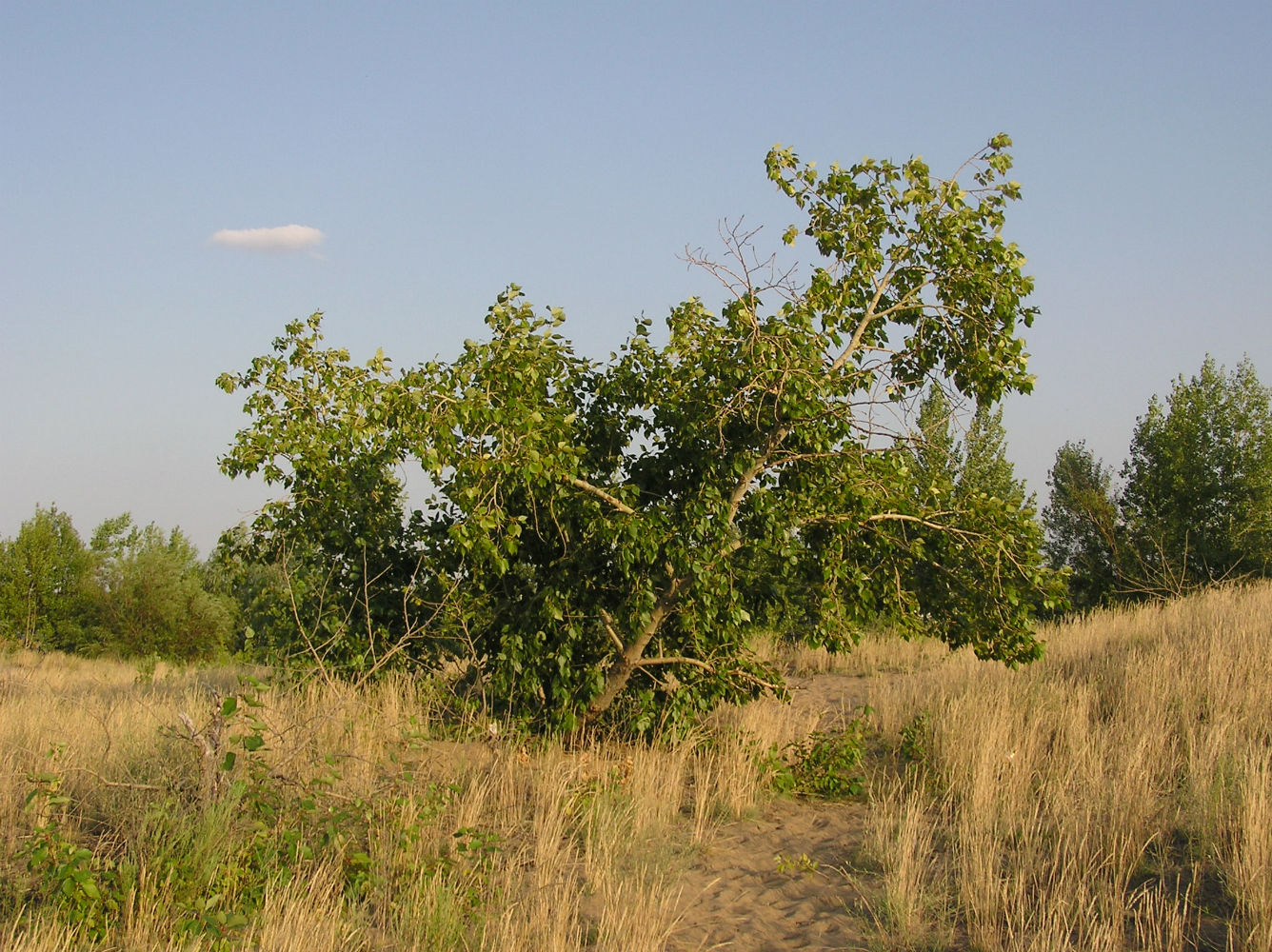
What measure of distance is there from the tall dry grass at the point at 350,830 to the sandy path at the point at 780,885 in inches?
6.5

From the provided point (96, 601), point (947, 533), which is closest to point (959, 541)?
point (947, 533)

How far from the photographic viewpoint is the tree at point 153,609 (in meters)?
27.6

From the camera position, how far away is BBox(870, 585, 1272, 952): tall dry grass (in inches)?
181

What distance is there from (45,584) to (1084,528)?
2966cm

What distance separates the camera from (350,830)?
5406mm

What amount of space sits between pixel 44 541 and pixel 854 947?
29.5m

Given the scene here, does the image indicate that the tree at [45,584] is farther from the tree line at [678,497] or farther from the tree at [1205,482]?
the tree at [1205,482]

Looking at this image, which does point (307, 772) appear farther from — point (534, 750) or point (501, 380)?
point (501, 380)

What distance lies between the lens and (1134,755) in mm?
6391

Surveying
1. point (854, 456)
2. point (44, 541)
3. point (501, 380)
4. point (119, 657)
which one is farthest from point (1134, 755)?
point (44, 541)

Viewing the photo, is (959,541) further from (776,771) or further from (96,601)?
(96,601)

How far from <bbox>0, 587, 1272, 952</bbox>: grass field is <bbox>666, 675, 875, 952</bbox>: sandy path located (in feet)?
0.33

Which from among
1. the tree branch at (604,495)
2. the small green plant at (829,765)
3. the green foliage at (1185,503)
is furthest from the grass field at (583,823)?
the green foliage at (1185,503)

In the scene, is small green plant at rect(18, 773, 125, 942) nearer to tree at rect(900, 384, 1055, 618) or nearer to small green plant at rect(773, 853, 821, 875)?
small green plant at rect(773, 853, 821, 875)
